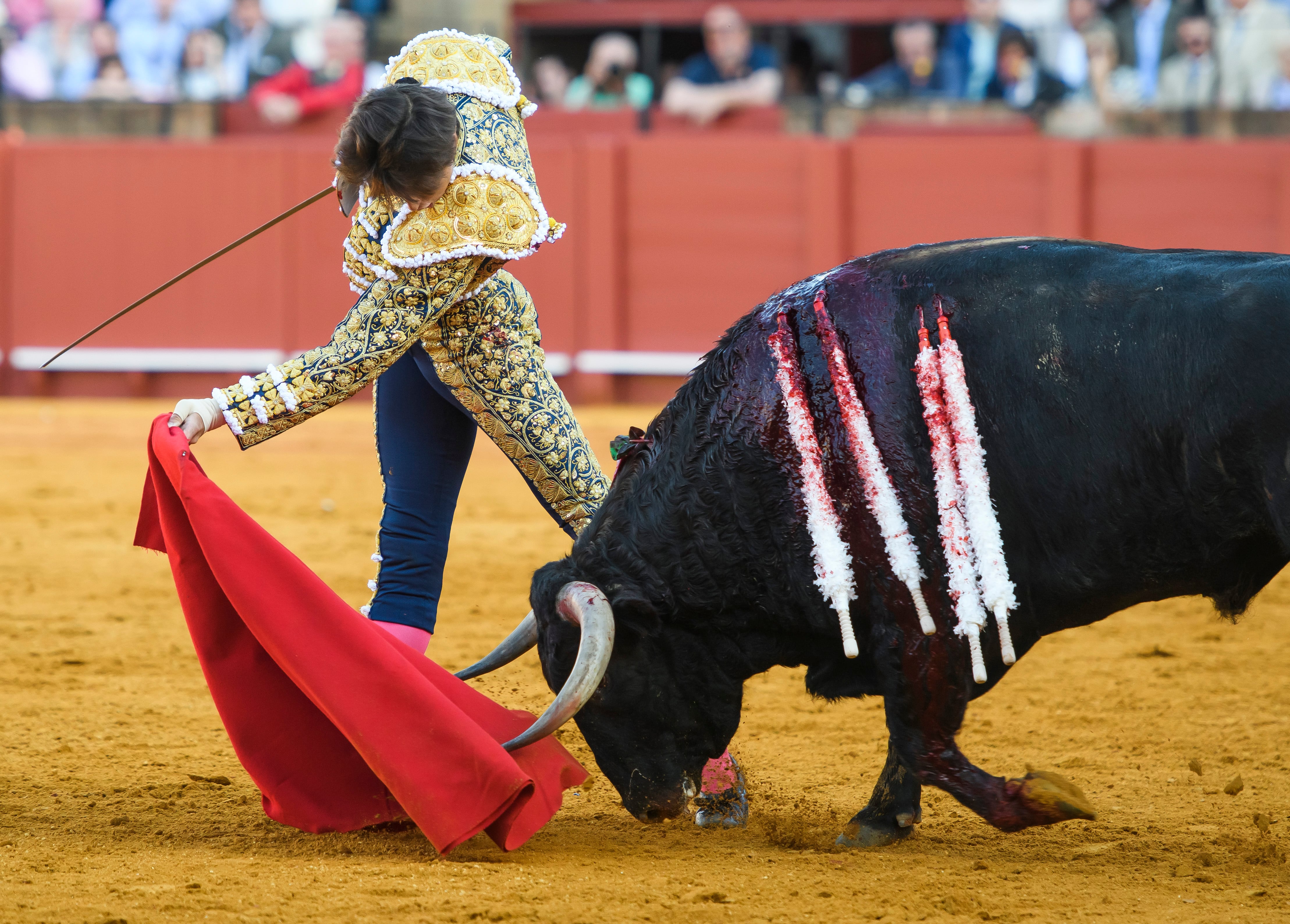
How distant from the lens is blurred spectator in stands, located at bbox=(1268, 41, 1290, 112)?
8.29 meters

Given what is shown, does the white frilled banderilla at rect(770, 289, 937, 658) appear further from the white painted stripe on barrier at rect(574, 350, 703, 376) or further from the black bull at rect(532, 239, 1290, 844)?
the white painted stripe on barrier at rect(574, 350, 703, 376)

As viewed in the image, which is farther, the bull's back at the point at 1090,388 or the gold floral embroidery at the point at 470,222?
the gold floral embroidery at the point at 470,222

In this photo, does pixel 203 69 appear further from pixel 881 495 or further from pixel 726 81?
pixel 881 495

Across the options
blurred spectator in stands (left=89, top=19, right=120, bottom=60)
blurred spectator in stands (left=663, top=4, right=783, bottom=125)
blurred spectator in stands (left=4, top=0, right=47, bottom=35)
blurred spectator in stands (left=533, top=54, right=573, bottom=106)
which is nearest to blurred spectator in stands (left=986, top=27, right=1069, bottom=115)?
blurred spectator in stands (left=663, top=4, right=783, bottom=125)

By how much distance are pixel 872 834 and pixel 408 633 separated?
88cm

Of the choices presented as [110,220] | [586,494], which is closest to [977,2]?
[110,220]

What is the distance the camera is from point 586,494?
2.72 meters

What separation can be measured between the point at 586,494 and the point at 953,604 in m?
0.72

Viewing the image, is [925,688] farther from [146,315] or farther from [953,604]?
[146,315]

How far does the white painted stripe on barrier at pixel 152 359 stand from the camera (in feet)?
30.5

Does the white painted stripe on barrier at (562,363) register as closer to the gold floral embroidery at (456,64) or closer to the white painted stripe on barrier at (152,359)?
the white painted stripe on barrier at (152,359)

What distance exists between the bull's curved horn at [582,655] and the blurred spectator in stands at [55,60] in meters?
8.17

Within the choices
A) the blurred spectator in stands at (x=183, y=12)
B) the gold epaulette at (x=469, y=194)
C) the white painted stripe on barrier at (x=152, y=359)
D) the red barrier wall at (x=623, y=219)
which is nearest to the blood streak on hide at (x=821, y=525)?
the gold epaulette at (x=469, y=194)

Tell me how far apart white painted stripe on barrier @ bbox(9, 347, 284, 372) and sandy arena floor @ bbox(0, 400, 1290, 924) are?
4.22 m
